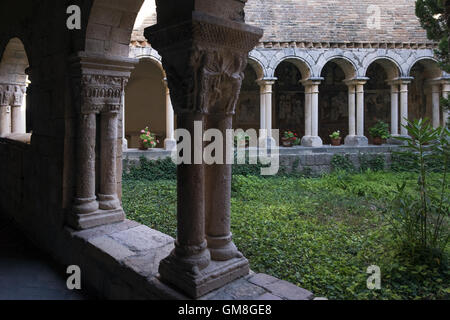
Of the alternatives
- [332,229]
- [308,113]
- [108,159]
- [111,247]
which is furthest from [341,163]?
[111,247]

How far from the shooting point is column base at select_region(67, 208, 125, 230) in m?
3.35

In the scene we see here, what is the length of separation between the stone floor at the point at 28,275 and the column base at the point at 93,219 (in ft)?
1.50

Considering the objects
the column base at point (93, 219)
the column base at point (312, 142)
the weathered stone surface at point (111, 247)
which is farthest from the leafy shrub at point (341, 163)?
the weathered stone surface at point (111, 247)

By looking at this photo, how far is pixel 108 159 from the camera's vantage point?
11.9ft

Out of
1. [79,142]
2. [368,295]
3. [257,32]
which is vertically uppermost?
[257,32]

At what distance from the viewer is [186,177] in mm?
2246

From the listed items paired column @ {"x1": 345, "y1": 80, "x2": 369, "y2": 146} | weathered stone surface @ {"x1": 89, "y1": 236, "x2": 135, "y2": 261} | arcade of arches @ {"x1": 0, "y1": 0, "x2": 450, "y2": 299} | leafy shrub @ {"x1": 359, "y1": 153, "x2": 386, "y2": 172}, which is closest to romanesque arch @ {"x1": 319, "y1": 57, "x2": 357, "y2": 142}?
paired column @ {"x1": 345, "y1": 80, "x2": 369, "y2": 146}

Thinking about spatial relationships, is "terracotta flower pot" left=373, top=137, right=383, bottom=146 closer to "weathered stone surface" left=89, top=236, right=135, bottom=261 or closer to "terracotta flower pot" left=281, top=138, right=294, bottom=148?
"terracotta flower pot" left=281, top=138, right=294, bottom=148

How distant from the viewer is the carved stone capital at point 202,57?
207cm

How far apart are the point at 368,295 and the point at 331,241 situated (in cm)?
160

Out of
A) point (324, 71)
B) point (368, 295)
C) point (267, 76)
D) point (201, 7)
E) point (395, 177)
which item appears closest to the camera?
point (201, 7)

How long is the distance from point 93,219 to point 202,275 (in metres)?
1.72

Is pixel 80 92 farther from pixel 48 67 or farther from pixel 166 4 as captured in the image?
pixel 166 4
